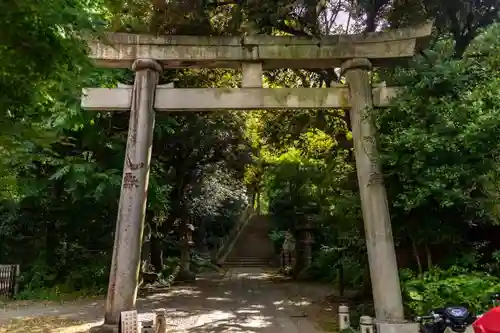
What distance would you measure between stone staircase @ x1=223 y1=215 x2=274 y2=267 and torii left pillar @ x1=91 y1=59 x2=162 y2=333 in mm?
17989

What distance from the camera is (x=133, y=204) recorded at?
7.74 meters

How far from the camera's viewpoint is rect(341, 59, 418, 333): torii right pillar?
7.22 meters

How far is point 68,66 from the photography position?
11.8ft

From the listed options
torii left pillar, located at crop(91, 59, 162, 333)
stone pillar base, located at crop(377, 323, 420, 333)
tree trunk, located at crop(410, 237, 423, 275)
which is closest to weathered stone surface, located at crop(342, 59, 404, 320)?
stone pillar base, located at crop(377, 323, 420, 333)

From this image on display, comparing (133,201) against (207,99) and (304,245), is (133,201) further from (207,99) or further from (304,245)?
(304,245)

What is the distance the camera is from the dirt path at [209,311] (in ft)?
29.3

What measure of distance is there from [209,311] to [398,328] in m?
5.11

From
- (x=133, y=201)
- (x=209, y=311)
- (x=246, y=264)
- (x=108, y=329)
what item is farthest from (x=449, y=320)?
(x=246, y=264)

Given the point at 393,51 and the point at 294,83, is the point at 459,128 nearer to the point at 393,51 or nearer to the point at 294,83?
the point at 393,51

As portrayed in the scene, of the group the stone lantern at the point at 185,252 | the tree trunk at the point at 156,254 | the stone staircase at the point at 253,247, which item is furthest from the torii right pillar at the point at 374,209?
the stone staircase at the point at 253,247

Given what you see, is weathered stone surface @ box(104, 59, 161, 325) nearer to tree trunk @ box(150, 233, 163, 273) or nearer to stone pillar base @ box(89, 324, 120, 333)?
stone pillar base @ box(89, 324, 120, 333)

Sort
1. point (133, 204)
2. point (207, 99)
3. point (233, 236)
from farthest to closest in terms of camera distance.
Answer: point (233, 236) < point (207, 99) < point (133, 204)

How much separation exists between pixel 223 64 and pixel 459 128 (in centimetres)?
431

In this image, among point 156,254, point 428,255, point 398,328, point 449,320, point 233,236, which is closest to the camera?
point 449,320
